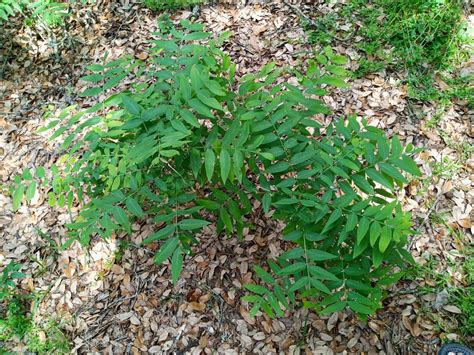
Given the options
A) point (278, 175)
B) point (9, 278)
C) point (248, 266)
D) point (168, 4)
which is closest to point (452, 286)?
point (248, 266)

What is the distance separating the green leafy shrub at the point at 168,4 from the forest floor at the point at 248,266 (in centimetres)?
42

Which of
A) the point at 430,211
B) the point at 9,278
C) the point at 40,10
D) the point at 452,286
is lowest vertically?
the point at 452,286

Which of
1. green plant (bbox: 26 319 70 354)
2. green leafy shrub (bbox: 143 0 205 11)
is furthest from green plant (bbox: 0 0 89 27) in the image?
green plant (bbox: 26 319 70 354)

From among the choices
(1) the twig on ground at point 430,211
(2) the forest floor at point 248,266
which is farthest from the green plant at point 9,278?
(1) the twig on ground at point 430,211

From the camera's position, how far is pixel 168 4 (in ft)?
Answer: 15.0

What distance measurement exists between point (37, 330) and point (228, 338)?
153cm

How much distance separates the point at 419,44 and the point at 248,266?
2.60 metres

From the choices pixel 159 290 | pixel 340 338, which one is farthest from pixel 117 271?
pixel 340 338

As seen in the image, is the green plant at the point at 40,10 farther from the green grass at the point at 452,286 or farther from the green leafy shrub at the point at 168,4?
the green grass at the point at 452,286

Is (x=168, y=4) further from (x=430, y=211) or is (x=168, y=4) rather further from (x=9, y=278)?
(x=430, y=211)

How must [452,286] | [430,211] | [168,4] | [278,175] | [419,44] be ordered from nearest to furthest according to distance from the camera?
[278,175] → [452,286] → [430,211] → [419,44] → [168,4]

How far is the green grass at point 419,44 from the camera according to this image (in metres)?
3.75

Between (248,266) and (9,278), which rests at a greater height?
(9,278)

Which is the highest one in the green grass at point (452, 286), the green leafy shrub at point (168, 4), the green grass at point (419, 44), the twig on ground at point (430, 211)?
the green leafy shrub at point (168, 4)
